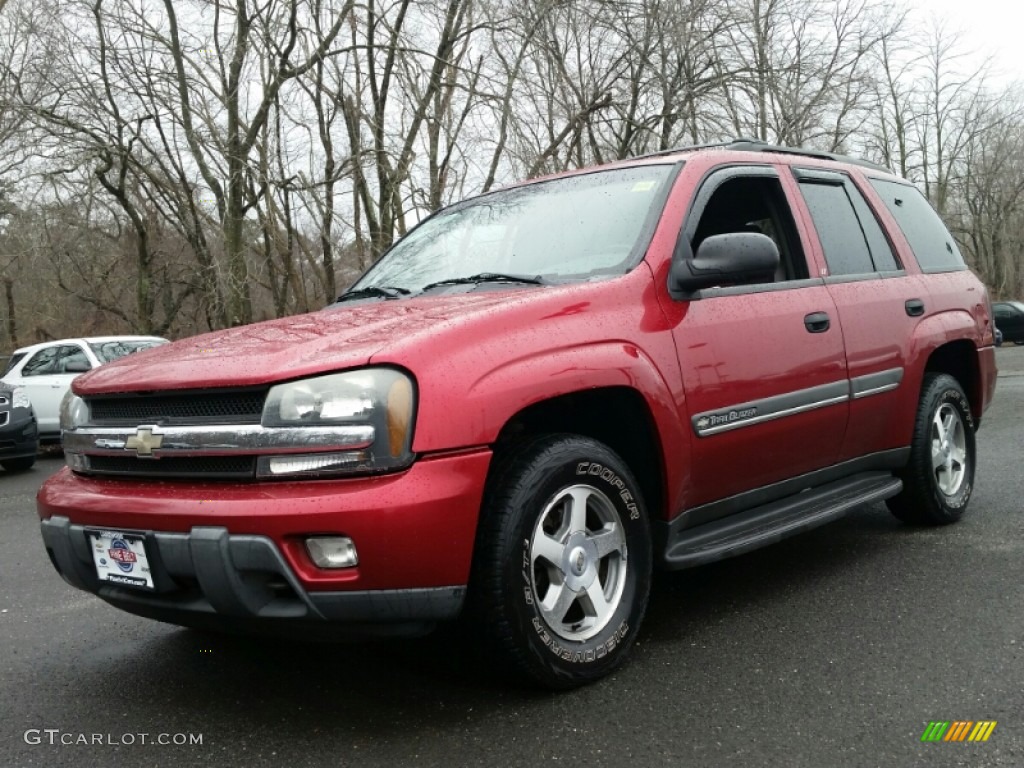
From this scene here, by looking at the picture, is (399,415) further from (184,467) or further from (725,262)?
(725,262)

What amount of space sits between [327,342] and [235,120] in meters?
18.7

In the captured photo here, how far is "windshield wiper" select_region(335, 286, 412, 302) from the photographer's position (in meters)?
3.97

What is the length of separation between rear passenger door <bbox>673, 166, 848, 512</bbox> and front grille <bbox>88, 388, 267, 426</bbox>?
1498 millimetres

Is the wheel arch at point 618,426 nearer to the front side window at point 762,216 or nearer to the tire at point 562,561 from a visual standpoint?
the tire at point 562,561

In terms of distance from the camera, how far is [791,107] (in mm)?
24062

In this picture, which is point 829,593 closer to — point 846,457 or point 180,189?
point 846,457

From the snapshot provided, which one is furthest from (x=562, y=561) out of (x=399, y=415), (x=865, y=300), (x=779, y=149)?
(x=779, y=149)

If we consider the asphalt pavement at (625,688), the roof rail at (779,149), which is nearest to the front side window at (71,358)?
the asphalt pavement at (625,688)

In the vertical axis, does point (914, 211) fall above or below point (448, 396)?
above

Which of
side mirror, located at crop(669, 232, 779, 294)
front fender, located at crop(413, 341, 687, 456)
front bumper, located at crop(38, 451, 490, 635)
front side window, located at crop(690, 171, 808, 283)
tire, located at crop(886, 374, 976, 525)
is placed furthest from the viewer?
tire, located at crop(886, 374, 976, 525)

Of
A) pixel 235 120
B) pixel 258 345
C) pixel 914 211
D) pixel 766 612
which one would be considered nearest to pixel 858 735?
pixel 766 612

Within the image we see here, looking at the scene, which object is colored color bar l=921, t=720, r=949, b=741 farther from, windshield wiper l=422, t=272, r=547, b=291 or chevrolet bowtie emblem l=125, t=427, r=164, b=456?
chevrolet bowtie emblem l=125, t=427, r=164, b=456

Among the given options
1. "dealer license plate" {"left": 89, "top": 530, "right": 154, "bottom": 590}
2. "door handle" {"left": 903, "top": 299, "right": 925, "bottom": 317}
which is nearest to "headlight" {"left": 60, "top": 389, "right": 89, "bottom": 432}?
"dealer license plate" {"left": 89, "top": 530, "right": 154, "bottom": 590}

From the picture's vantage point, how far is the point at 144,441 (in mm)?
2955
